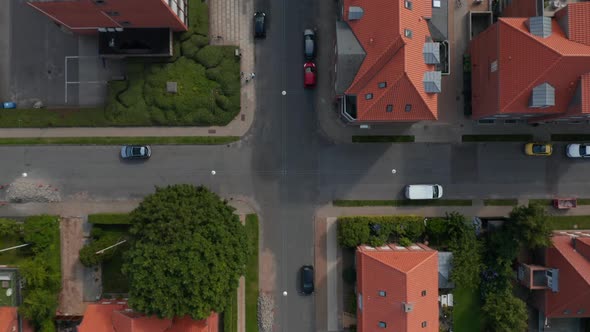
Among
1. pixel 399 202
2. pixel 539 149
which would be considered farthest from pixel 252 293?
pixel 539 149

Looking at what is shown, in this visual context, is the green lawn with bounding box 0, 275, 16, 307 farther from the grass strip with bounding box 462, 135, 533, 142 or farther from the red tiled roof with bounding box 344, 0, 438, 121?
the grass strip with bounding box 462, 135, 533, 142

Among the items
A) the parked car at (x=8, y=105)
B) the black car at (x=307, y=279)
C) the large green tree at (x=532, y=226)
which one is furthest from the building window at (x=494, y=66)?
the parked car at (x=8, y=105)

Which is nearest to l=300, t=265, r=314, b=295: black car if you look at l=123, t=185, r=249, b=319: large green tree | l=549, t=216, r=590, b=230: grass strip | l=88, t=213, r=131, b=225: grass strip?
l=123, t=185, r=249, b=319: large green tree

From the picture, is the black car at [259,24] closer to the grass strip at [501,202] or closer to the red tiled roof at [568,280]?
the grass strip at [501,202]

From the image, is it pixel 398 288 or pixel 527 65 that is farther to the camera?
pixel 398 288

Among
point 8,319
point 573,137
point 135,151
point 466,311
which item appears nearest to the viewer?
point 8,319

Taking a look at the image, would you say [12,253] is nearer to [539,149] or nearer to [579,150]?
[539,149]

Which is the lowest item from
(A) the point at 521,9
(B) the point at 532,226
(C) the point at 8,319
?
(C) the point at 8,319
